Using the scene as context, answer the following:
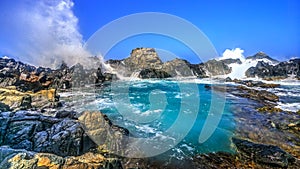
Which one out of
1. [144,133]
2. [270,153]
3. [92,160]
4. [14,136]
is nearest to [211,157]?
[270,153]

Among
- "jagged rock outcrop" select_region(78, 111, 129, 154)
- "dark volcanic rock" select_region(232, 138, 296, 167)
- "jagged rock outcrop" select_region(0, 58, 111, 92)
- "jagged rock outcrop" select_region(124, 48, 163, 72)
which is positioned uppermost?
"jagged rock outcrop" select_region(124, 48, 163, 72)

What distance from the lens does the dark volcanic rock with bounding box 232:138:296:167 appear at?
7.59 metres

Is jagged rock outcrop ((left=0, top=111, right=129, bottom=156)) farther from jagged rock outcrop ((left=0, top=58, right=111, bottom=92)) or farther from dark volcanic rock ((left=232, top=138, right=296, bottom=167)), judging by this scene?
jagged rock outcrop ((left=0, top=58, right=111, bottom=92))

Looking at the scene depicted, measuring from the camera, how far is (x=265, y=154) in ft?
26.3

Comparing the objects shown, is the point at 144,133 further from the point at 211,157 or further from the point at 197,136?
the point at 211,157

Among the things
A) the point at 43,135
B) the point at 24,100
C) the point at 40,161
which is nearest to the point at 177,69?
the point at 24,100

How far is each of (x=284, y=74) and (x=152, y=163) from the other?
56931 mm

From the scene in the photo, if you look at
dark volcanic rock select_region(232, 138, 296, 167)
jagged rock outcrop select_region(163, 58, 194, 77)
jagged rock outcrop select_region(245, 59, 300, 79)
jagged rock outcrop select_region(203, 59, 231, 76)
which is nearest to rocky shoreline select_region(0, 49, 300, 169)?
dark volcanic rock select_region(232, 138, 296, 167)

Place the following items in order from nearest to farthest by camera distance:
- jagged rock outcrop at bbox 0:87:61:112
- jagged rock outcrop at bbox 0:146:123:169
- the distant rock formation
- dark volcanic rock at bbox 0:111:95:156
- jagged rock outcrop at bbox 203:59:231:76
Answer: jagged rock outcrop at bbox 0:146:123:169
dark volcanic rock at bbox 0:111:95:156
jagged rock outcrop at bbox 0:87:61:112
the distant rock formation
jagged rock outcrop at bbox 203:59:231:76

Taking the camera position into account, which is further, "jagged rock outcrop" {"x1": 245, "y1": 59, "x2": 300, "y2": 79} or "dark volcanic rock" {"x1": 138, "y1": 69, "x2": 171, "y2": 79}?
"dark volcanic rock" {"x1": 138, "y1": 69, "x2": 171, "y2": 79}

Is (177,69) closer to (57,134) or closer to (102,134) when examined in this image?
(102,134)

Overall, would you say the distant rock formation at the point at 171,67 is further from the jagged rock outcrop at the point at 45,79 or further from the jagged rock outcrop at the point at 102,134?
the jagged rock outcrop at the point at 102,134

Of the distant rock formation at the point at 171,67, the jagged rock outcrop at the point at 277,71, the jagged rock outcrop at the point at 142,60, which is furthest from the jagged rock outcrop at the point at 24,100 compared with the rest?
the jagged rock outcrop at the point at 142,60

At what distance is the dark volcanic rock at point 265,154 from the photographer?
24.9 ft
